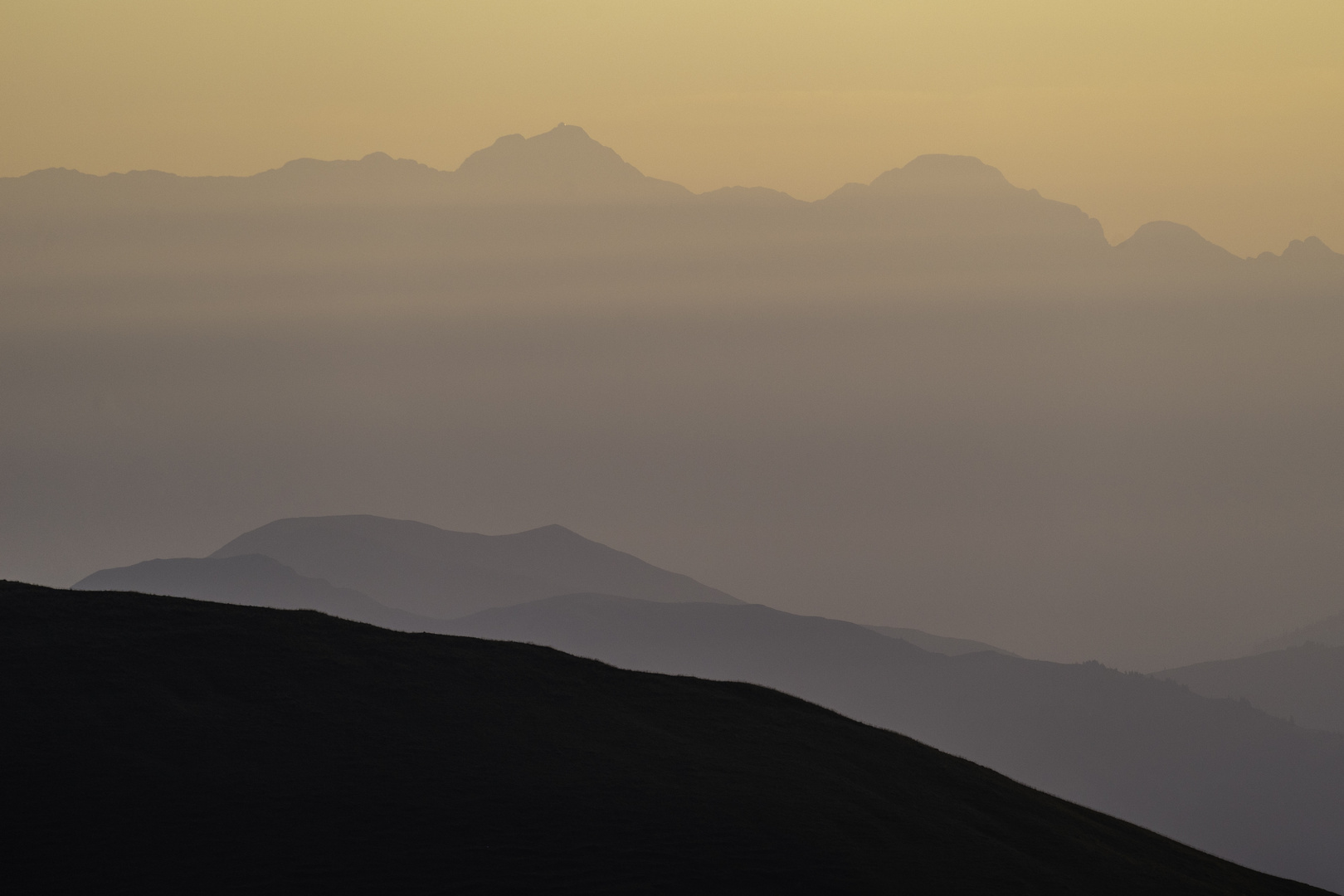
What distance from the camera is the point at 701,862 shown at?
142 ft

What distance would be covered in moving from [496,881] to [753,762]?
61.8ft

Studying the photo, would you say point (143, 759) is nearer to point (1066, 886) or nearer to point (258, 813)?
point (258, 813)

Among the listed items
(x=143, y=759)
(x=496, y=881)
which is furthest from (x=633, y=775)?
(x=143, y=759)

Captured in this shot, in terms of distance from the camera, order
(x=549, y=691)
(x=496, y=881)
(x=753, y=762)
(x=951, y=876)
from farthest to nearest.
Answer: (x=549, y=691)
(x=753, y=762)
(x=951, y=876)
(x=496, y=881)

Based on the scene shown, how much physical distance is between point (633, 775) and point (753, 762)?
7.73 metres

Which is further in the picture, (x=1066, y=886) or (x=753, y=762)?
(x=753, y=762)

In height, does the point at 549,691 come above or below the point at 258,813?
above

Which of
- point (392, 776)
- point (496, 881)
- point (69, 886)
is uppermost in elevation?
point (392, 776)

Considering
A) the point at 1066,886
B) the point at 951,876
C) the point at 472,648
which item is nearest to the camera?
the point at 951,876

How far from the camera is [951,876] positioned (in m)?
46.5

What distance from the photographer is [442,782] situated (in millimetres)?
46781

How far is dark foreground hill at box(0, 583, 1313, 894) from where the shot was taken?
40.5m

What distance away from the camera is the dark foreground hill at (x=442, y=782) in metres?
40.5

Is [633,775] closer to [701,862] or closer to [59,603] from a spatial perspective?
[701,862]
